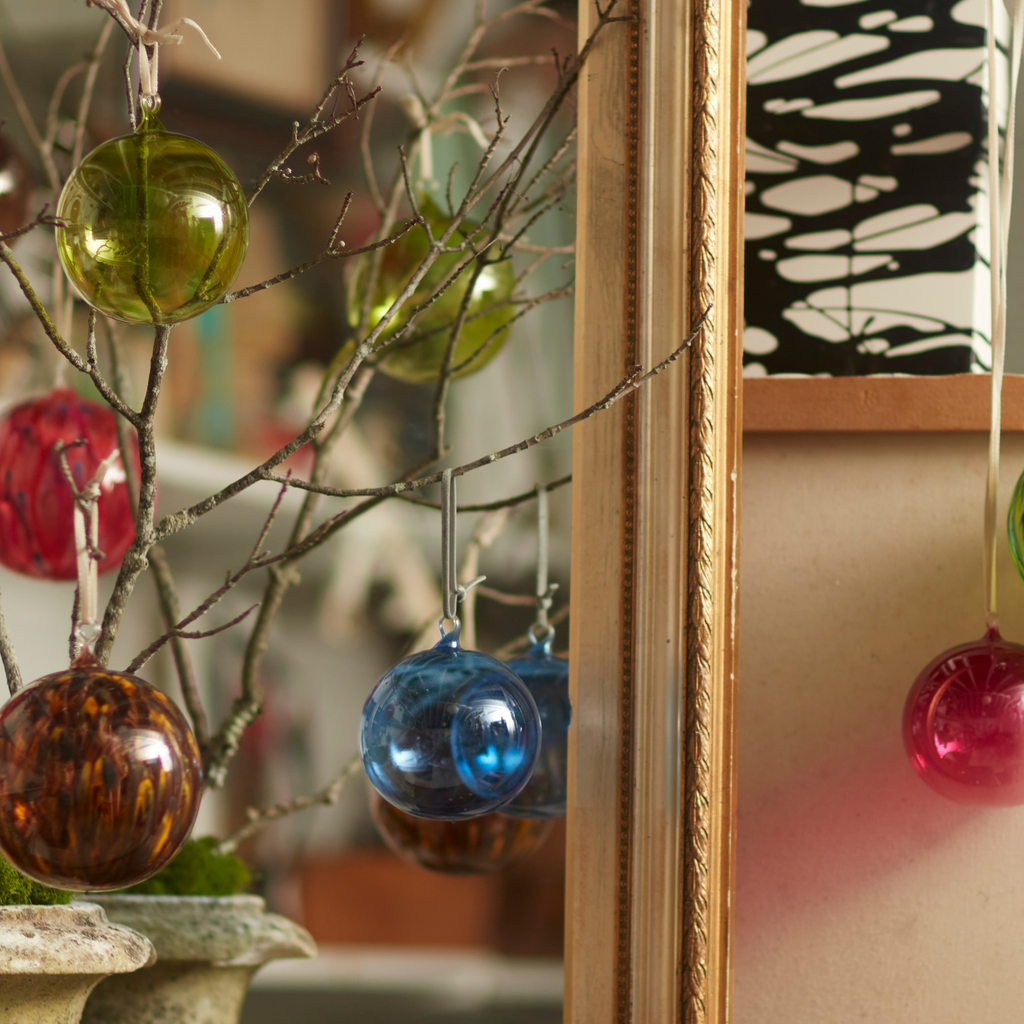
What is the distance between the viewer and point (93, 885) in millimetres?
423

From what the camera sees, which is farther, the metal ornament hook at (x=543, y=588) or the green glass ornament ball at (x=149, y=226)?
the metal ornament hook at (x=543, y=588)

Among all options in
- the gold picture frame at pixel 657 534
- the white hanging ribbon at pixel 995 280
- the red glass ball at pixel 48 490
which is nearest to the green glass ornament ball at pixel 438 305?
the gold picture frame at pixel 657 534

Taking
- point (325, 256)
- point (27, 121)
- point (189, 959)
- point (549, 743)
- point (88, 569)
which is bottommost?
point (189, 959)

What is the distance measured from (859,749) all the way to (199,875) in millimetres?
394

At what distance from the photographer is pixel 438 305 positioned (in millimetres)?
631

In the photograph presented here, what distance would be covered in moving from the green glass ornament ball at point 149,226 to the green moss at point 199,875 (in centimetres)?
33

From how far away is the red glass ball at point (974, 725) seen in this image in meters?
0.54

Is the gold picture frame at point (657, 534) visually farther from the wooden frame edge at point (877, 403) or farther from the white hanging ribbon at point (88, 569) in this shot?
the white hanging ribbon at point (88, 569)

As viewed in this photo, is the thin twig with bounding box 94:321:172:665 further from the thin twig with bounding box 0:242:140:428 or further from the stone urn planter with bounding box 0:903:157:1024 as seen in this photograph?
the stone urn planter with bounding box 0:903:157:1024

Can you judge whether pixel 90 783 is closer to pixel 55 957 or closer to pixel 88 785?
pixel 88 785

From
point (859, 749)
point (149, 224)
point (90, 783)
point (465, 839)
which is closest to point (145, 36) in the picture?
point (149, 224)

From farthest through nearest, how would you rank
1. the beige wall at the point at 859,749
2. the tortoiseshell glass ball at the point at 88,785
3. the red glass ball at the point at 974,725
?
the beige wall at the point at 859,749 → the red glass ball at the point at 974,725 → the tortoiseshell glass ball at the point at 88,785

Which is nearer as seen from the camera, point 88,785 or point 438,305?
point 88,785

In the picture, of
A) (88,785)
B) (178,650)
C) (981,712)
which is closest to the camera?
(88,785)
